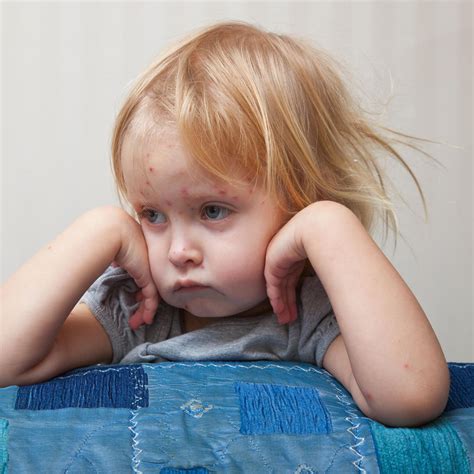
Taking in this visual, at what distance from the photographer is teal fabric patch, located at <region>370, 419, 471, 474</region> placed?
896mm

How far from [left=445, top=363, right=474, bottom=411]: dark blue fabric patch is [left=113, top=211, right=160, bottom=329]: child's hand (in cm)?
41

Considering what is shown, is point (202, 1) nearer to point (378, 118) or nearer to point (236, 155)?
point (378, 118)

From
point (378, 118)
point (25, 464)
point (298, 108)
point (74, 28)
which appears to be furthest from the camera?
point (74, 28)

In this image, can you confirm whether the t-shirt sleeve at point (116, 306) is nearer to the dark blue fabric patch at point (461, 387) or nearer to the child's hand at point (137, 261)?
the child's hand at point (137, 261)

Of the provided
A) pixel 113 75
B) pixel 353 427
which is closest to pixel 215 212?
pixel 353 427

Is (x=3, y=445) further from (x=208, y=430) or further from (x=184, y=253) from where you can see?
(x=184, y=253)

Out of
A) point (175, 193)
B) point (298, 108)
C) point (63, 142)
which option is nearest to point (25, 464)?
point (175, 193)

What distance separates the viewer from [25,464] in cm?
85

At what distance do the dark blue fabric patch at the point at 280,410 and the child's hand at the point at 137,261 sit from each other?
0.25 metres

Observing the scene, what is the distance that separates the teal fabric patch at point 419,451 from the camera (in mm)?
896

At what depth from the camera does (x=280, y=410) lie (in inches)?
38.1

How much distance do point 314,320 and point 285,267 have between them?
12cm

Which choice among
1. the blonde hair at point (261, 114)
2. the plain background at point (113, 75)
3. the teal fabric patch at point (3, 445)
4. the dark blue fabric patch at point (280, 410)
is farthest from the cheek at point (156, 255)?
the plain background at point (113, 75)

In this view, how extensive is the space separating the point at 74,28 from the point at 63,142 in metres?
0.24
